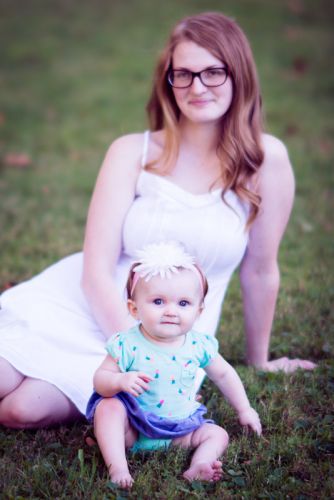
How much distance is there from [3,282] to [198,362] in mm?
2249

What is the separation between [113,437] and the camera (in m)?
2.36

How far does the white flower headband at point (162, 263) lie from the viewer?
234 cm

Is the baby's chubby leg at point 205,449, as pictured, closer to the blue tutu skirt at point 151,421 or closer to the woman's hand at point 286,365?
the blue tutu skirt at point 151,421

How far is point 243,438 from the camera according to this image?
2.67 metres

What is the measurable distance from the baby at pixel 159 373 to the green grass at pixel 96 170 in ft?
0.28

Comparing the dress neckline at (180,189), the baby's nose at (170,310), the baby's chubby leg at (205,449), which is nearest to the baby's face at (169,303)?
the baby's nose at (170,310)

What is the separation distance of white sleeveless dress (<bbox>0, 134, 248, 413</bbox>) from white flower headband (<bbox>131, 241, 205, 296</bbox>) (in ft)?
2.21

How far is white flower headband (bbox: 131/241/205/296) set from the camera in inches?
92.0

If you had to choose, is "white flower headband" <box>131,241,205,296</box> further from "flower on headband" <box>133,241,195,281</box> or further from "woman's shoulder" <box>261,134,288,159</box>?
"woman's shoulder" <box>261,134,288,159</box>

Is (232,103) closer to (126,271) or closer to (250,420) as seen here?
(126,271)

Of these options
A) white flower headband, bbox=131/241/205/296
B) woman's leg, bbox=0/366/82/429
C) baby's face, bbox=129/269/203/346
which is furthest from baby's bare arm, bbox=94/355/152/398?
woman's leg, bbox=0/366/82/429

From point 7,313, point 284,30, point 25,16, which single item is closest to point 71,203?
point 7,313

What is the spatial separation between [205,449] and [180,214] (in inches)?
44.3

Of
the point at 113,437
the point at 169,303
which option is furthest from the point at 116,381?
the point at 169,303
